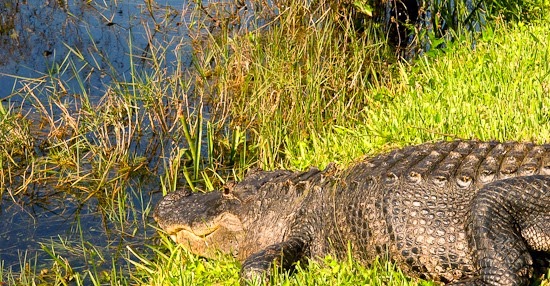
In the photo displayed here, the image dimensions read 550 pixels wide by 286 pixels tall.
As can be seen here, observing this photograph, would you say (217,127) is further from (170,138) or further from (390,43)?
(390,43)

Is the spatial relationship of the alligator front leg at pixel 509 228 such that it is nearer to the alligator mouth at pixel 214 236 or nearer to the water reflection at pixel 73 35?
the alligator mouth at pixel 214 236

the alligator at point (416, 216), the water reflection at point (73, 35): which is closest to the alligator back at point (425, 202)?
the alligator at point (416, 216)

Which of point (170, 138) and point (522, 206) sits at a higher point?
point (522, 206)

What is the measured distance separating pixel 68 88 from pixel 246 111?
1.89 metres

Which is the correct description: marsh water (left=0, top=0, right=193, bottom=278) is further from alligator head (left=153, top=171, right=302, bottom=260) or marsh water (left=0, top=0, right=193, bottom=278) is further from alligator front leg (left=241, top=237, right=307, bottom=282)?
alligator front leg (left=241, top=237, right=307, bottom=282)

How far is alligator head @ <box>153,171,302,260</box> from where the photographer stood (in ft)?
16.1

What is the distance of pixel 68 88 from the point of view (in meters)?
7.46

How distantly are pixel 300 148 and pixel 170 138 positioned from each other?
1.06m

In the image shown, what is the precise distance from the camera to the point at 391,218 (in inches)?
164

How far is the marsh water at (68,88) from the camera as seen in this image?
551 cm

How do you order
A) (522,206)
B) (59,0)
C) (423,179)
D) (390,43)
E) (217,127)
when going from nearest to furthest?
(522,206) < (423,179) < (217,127) < (390,43) < (59,0)

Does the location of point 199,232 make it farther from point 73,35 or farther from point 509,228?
point 73,35

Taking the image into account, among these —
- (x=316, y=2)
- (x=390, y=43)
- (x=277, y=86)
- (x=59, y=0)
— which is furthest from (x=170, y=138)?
(x=59, y=0)

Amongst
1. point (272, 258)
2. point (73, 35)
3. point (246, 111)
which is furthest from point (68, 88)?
point (272, 258)
